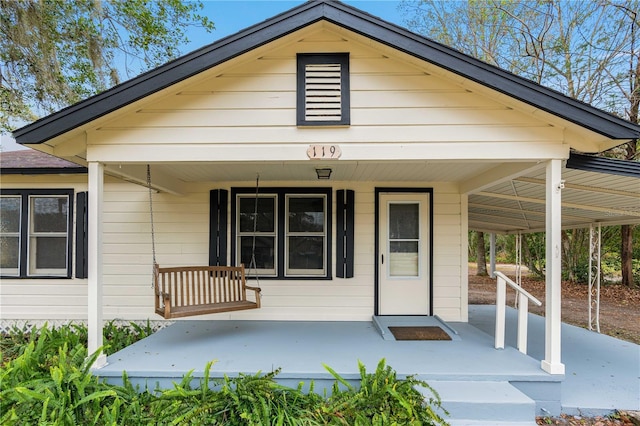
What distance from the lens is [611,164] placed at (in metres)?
2.86

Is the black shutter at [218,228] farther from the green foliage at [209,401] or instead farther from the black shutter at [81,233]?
the green foliage at [209,401]

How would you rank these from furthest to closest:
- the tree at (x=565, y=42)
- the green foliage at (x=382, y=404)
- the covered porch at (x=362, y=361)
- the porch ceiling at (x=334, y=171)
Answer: the tree at (x=565, y=42)
the porch ceiling at (x=334, y=171)
the covered porch at (x=362, y=361)
the green foliage at (x=382, y=404)

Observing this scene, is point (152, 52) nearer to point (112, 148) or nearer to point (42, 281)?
point (42, 281)

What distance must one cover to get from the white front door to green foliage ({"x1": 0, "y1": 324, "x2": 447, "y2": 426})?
6.61 feet

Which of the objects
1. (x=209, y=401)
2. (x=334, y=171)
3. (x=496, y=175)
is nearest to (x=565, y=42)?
(x=496, y=175)

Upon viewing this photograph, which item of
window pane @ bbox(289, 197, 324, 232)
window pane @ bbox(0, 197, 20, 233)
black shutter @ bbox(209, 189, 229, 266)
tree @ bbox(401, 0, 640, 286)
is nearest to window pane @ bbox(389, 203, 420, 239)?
window pane @ bbox(289, 197, 324, 232)

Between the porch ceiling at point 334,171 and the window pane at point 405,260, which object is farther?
the window pane at point 405,260

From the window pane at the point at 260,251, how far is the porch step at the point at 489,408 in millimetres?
2915

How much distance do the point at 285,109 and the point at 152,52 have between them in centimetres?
1010

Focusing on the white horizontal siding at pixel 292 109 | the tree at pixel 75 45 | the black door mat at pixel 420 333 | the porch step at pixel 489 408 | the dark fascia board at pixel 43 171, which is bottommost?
the porch step at pixel 489 408

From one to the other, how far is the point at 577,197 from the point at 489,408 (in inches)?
117

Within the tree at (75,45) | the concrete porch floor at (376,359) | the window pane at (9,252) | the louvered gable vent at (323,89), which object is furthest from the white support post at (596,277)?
the tree at (75,45)

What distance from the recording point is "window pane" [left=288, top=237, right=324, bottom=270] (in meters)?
4.85

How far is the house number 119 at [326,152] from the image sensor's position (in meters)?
2.94
